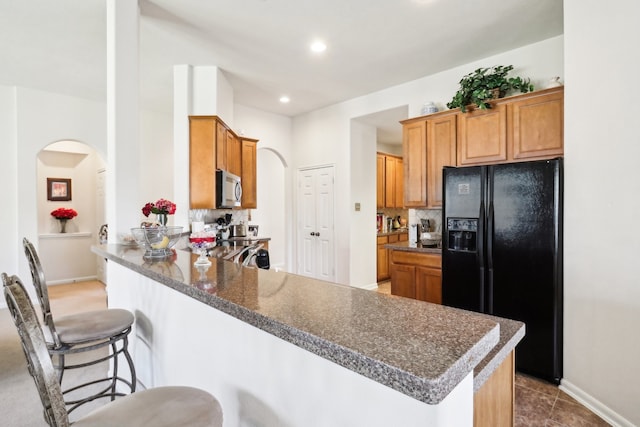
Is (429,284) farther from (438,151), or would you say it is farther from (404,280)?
(438,151)

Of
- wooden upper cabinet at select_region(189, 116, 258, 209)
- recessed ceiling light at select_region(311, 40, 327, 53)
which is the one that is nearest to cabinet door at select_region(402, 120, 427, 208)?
recessed ceiling light at select_region(311, 40, 327, 53)

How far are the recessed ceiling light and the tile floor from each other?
3.60 m

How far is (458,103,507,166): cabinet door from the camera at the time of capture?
3.29 meters

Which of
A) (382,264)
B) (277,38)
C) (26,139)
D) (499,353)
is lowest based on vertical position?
(382,264)

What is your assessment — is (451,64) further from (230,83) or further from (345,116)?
(230,83)

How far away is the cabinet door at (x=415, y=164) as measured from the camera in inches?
156

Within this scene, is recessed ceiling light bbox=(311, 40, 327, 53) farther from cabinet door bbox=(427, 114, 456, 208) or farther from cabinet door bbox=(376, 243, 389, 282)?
cabinet door bbox=(376, 243, 389, 282)

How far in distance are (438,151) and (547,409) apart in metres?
2.63

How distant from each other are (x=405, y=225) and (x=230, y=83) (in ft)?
15.3

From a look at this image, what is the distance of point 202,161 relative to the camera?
3885 millimetres

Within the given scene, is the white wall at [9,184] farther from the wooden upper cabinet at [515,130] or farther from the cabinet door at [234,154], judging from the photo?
the wooden upper cabinet at [515,130]

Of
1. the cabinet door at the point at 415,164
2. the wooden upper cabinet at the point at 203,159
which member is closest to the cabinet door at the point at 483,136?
the cabinet door at the point at 415,164

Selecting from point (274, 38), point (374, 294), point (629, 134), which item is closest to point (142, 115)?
point (274, 38)

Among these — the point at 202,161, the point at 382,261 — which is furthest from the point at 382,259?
the point at 202,161
